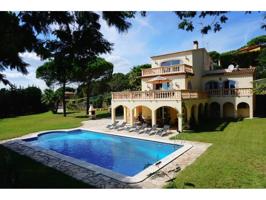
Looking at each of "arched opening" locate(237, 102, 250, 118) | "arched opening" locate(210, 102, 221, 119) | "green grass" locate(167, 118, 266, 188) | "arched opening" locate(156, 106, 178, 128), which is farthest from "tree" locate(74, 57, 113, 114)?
"green grass" locate(167, 118, 266, 188)

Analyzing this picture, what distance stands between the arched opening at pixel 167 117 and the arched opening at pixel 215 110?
448 cm

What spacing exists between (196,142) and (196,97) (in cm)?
646

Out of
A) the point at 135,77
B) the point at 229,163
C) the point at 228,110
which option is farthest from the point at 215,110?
the point at 135,77

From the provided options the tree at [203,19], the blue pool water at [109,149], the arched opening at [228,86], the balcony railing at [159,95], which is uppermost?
the tree at [203,19]

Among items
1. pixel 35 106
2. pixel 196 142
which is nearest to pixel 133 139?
pixel 196 142

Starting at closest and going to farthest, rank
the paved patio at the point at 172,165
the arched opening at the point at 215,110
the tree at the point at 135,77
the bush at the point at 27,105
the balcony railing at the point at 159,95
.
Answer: the paved patio at the point at 172,165 → the balcony railing at the point at 159,95 → the arched opening at the point at 215,110 → the bush at the point at 27,105 → the tree at the point at 135,77

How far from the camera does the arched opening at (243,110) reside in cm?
2044

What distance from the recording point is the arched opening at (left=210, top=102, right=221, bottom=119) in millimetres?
21875

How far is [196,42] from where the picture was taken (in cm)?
2475

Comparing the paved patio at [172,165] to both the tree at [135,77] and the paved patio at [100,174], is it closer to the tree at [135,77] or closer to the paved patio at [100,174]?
the paved patio at [100,174]

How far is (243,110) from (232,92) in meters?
1.96

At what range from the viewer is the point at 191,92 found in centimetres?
1770

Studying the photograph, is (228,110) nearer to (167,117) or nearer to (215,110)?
(215,110)

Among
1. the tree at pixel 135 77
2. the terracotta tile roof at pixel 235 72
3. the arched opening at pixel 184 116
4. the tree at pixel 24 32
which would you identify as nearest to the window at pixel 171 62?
the terracotta tile roof at pixel 235 72
